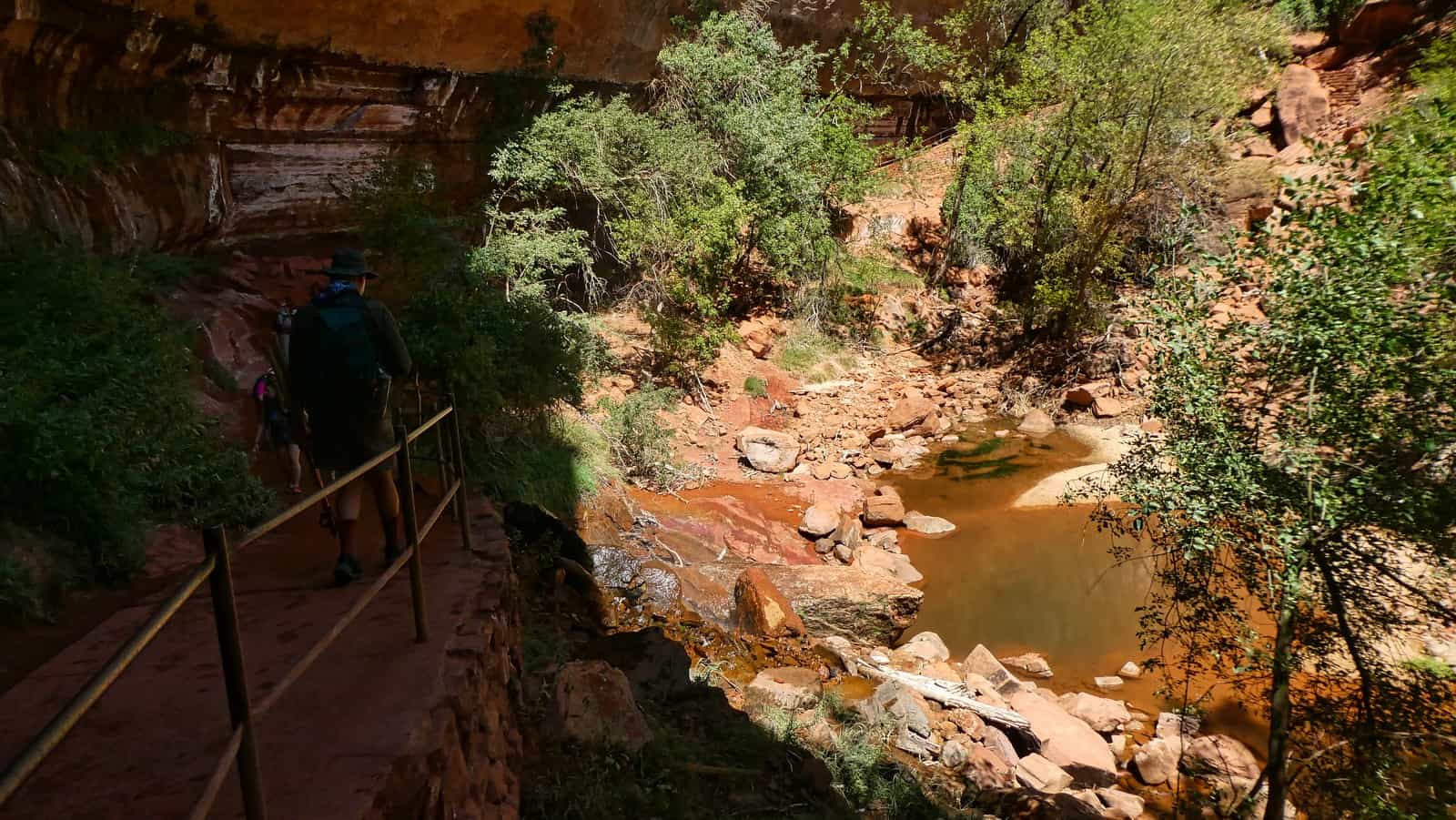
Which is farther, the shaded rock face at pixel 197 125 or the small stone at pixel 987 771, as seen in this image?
the shaded rock face at pixel 197 125

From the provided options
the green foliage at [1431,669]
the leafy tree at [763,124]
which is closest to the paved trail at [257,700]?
the green foliage at [1431,669]

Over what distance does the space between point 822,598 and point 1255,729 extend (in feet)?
16.3

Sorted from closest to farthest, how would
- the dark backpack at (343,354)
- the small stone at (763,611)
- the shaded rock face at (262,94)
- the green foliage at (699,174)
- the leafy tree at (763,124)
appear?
the dark backpack at (343,354) < the shaded rock face at (262,94) < the small stone at (763,611) < the green foliage at (699,174) < the leafy tree at (763,124)

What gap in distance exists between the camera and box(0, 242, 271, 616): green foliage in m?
4.71

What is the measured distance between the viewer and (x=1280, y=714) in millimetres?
6219

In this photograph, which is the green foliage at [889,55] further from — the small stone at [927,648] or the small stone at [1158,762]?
the small stone at [1158,762]

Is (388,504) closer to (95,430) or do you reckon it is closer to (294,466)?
(95,430)

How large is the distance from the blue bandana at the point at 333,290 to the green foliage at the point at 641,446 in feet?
29.5

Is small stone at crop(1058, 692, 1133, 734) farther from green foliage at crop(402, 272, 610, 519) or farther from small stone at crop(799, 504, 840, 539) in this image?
green foliage at crop(402, 272, 610, 519)

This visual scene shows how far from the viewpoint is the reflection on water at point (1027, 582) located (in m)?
10.2

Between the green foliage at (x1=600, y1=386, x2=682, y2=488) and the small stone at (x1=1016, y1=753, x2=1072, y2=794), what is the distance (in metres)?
6.71

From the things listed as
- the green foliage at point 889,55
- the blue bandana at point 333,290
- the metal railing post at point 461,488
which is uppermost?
the green foliage at point 889,55

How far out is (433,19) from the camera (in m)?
11.6

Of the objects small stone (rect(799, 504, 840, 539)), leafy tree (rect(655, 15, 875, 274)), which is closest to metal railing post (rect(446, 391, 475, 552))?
small stone (rect(799, 504, 840, 539))
